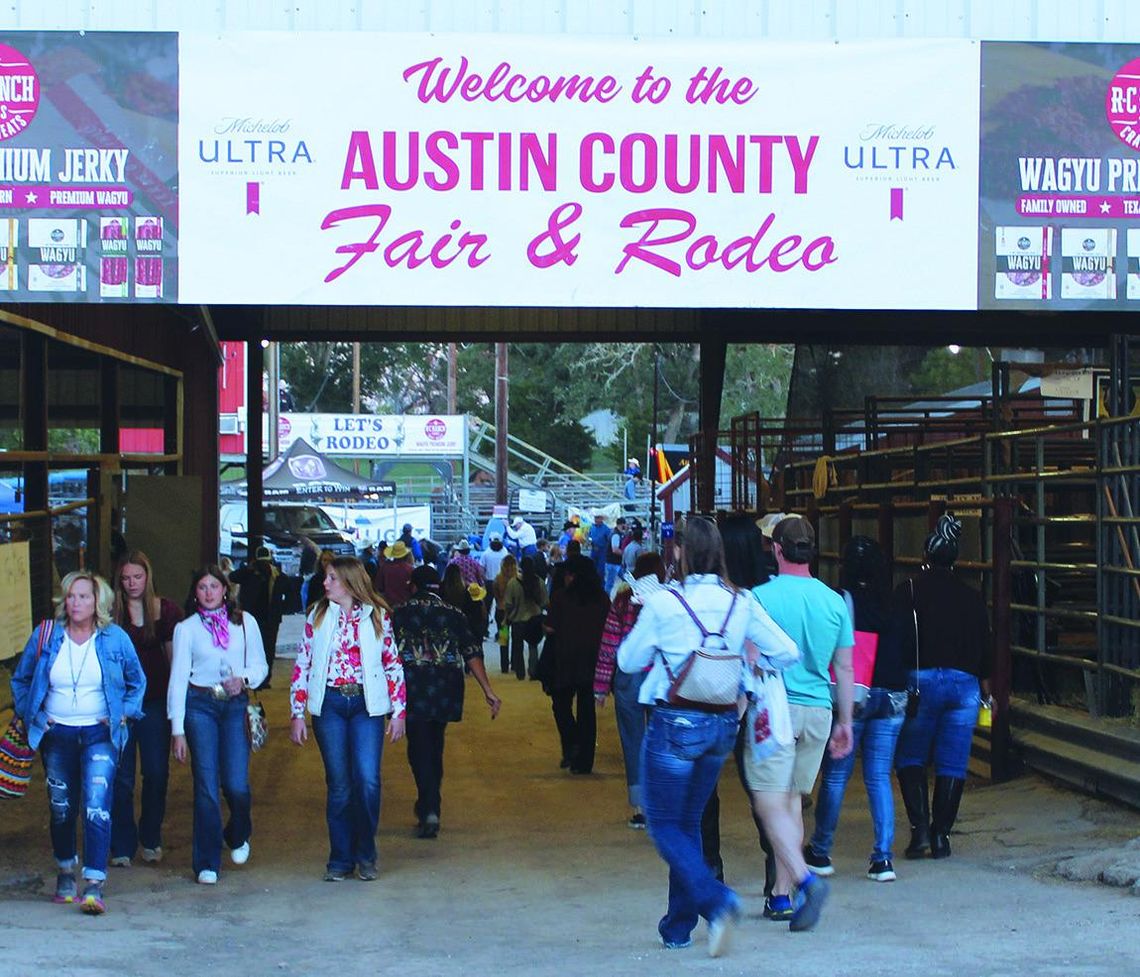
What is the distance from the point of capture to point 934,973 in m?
6.25

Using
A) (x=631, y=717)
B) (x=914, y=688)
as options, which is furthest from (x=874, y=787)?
(x=631, y=717)

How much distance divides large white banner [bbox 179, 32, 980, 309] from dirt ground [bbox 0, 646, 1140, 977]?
3056mm

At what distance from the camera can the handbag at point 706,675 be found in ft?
20.8

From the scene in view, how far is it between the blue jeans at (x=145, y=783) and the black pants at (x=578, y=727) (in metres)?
4.05

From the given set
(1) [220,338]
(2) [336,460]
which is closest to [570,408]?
(2) [336,460]

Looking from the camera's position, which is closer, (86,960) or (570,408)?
(86,960)

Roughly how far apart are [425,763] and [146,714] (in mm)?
1907

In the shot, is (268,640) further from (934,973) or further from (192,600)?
(934,973)

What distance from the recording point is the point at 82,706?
7.62 m

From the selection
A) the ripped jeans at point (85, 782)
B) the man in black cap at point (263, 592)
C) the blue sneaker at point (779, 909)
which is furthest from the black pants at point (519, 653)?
the blue sneaker at point (779, 909)

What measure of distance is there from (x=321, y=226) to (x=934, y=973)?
4792 millimetres

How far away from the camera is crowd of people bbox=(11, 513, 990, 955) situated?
254 inches

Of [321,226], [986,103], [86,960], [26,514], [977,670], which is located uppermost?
[986,103]

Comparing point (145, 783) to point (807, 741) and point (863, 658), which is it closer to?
point (807, 741)
